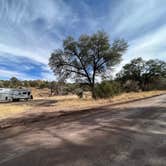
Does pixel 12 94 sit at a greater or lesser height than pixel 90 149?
greater

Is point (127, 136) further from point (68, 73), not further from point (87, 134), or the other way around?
point (68, 73)

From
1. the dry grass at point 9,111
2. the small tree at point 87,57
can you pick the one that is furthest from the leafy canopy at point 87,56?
the dry grass at point 9,111

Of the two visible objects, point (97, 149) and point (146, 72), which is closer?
point (97, 149)

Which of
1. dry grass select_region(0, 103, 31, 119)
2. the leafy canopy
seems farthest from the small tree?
dry grass select_region(0, 103, 31, 119)

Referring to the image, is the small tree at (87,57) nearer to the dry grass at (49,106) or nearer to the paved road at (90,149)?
the dry grass at (49,106)

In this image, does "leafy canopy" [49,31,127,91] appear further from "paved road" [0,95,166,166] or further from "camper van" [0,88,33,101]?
"paved road" [0,95,166,166]

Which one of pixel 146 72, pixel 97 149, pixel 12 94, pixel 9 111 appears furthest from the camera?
pixel 146 72

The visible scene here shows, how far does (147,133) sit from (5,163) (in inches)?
155

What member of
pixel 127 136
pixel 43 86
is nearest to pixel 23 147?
pixel 127 136

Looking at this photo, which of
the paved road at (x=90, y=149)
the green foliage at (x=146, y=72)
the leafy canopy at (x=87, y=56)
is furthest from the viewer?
the green foliage at (x=146, y=72)

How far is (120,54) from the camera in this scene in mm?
24547

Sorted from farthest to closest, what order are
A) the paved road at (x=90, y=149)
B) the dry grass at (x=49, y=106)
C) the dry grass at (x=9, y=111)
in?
the dry grass at (x=49, y=106)
the dry grass at (x=9, y=111)
the paved road at (x=90, y=149)

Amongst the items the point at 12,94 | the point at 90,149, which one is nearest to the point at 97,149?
the point at 90,149

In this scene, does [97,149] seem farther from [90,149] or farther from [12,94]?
[12,94]
